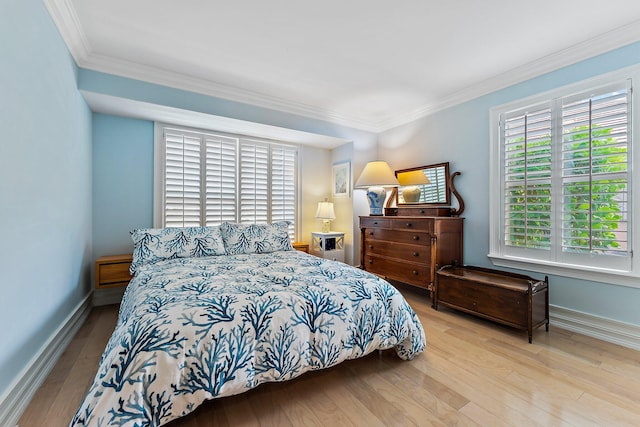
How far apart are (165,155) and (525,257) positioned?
4198mm

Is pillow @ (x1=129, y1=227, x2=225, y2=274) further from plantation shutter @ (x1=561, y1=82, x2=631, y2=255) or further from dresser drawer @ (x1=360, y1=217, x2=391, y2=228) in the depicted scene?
plantation shutter @ (x1=561, y1=82, x2=631, y2=255)

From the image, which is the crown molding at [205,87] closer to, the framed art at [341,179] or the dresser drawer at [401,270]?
the framed art at [341,179]

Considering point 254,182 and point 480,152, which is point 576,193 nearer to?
point 480,152

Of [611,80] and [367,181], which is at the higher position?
[611,80]

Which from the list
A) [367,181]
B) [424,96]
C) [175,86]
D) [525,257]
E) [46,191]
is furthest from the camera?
[367,181]

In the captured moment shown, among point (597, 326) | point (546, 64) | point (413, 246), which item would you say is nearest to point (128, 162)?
point (413, 246)

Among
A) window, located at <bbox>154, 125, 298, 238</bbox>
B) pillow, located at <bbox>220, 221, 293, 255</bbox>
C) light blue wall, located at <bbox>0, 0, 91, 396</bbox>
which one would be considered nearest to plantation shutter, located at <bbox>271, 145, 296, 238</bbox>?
window, located at <bbox>154, 125, 298, 238</bbox>

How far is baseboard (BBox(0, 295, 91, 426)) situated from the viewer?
137 cm

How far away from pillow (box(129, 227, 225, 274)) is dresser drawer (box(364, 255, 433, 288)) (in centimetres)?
191

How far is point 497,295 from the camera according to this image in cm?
246

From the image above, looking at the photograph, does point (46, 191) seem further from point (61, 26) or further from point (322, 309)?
point (322, 309)

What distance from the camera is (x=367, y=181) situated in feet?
12.2

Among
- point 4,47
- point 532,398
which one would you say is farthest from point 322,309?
point 4,47

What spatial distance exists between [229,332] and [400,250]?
2.41 m
